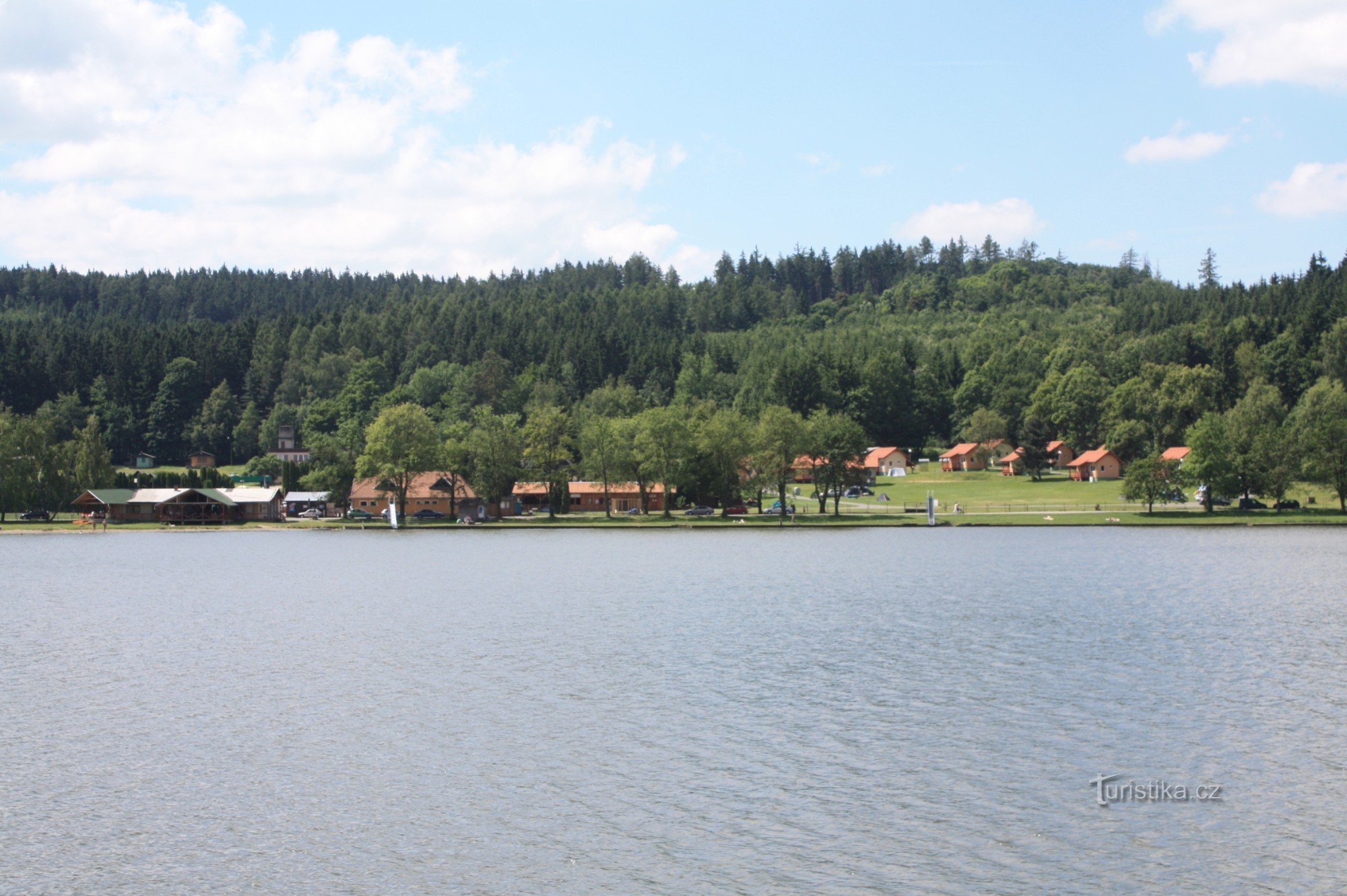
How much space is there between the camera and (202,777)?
2425 centimetres

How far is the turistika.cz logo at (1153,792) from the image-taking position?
22.0 meters

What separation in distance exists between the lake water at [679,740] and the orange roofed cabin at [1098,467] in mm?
90081

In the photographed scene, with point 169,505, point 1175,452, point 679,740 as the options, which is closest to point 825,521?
point 1175,452

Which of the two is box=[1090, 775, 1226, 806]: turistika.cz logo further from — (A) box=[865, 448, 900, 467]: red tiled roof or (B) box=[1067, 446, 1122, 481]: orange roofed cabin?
(A) box=[865, 448, 900, 467]: red tiled roof

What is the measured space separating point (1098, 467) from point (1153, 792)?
5090 inches

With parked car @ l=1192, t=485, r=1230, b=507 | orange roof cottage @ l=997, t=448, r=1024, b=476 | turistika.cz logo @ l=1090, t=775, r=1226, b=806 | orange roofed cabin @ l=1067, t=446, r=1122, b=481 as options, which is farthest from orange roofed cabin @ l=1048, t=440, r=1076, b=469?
turistika.cz logo @ l=1090, t=775, r=1226, b=806

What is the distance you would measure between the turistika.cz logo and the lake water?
0.30 m

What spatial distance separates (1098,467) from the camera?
14375cm

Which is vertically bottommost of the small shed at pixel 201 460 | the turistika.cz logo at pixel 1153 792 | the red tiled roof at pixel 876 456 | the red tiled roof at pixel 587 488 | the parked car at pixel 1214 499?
the turistika.cz logo at pixel 1153 792

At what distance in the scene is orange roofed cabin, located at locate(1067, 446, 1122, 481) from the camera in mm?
143125

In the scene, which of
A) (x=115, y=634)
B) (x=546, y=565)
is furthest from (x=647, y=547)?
(x=115, y=634)

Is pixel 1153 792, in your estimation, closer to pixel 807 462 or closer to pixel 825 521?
pixel 825 521

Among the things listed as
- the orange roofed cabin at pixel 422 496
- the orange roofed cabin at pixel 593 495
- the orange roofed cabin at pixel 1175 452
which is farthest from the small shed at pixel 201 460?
the orange roofed cabin at pixel 1175 452

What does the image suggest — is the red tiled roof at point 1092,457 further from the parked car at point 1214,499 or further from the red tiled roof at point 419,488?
the red tiled roof at point 419,488
